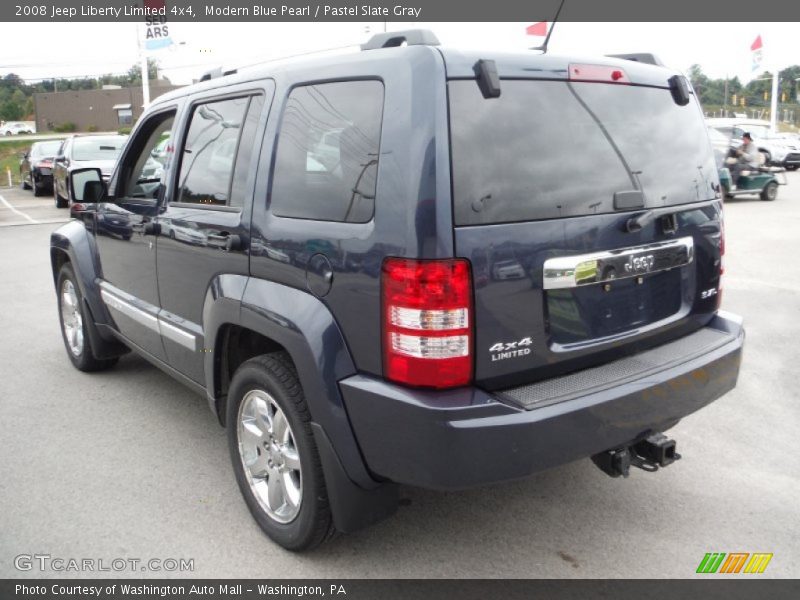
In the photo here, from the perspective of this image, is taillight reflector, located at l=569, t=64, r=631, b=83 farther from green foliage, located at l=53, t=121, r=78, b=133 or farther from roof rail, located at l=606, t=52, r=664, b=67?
green foliage, located at l=53, t=121, r=78, b=133

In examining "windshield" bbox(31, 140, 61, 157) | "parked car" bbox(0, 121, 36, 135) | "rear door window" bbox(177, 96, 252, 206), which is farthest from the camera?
"parked car" bbox(0, 121, 36, 135)

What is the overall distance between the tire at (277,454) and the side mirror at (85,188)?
2342 mm

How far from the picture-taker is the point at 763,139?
2508cm

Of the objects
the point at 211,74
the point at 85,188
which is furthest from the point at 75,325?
the point at 211,74

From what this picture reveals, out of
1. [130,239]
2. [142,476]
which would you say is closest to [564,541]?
[142,476]

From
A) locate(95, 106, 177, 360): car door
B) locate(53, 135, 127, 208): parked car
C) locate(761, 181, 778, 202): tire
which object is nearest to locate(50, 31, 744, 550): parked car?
locate(95, 106, 177, 360): car door

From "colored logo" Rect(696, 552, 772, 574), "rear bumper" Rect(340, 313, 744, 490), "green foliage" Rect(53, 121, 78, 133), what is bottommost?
"colored logo" Rect(696, 552, 772, 574)

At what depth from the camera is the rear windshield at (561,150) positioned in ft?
8.16

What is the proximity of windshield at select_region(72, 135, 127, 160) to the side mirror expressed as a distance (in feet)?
41.1

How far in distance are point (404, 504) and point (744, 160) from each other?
58.1ft

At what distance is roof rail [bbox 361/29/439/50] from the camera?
2572 mm

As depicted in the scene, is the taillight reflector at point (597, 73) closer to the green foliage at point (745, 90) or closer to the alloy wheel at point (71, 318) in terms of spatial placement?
the alloy wheel at point (71, 318)

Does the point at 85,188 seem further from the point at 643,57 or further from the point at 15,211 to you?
the point at 15,211

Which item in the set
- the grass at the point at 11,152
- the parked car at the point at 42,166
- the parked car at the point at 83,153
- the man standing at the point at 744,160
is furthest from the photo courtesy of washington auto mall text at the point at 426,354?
the grass at the point at 11,152
